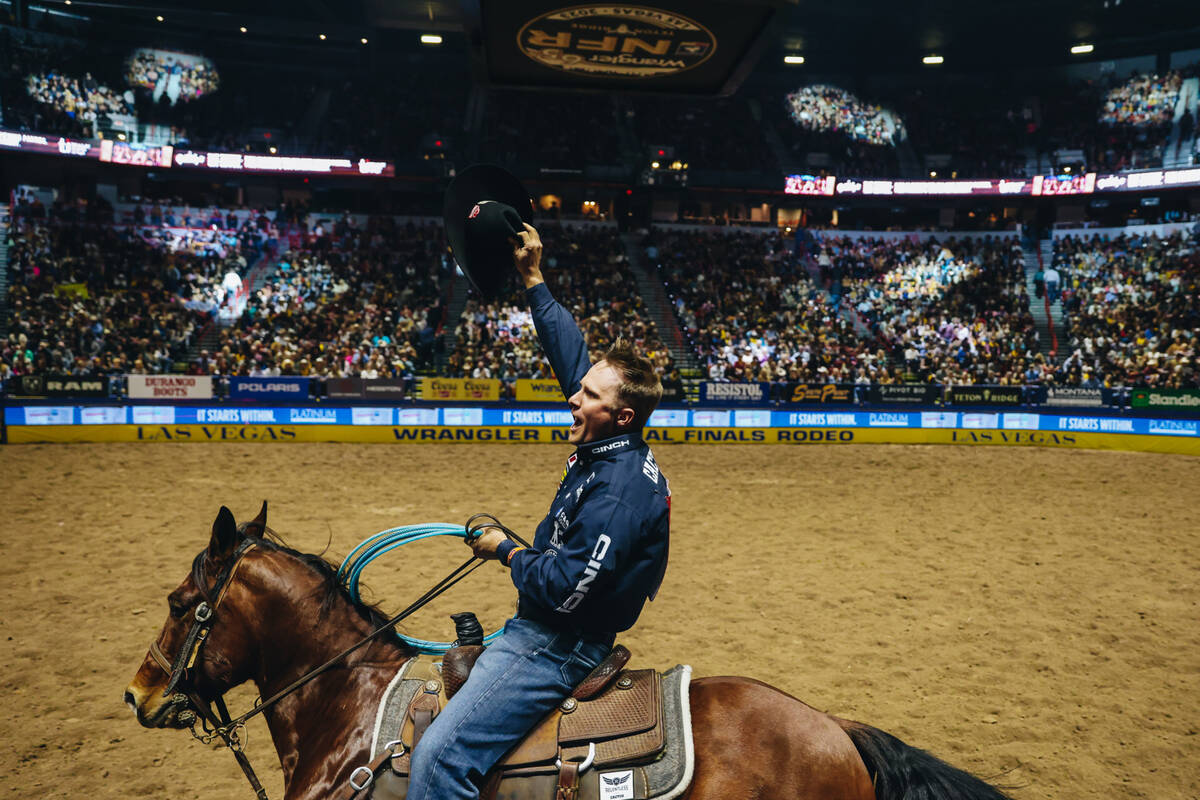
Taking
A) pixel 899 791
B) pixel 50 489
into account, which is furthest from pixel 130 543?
pixel 899 791

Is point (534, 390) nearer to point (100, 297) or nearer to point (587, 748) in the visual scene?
point (100, 297)

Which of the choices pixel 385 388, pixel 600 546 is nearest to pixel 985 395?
pixel 385 388

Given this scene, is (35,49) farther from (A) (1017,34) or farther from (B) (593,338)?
(A) (1017,34)

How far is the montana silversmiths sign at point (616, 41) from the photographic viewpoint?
40.6ft

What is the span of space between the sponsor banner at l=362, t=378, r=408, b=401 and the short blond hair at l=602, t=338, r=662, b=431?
17428mm

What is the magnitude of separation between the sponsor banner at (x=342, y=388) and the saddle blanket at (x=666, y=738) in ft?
56.4

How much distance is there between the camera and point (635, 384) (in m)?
2.74

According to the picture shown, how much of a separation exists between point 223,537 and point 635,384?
195 centimetres

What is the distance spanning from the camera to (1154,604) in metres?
8.66

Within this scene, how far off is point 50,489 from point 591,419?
563 inches

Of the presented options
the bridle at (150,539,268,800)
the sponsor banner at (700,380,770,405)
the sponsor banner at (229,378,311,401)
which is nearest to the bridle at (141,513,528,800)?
the bridle at (150,539,268,800)

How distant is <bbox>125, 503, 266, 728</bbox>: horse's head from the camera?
3.01 meters

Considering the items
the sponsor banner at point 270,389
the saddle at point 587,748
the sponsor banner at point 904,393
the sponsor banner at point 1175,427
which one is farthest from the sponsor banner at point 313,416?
the sponsor banner at point 1175,427

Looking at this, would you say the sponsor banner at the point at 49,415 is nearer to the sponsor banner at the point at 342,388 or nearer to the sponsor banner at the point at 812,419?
the sponsor banner at the point at 342,388
